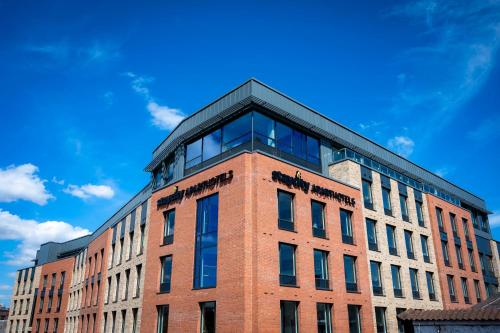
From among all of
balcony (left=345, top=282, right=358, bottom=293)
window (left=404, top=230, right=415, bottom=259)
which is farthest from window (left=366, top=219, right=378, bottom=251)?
window (left=404, top=230, right=415, bottom=259)

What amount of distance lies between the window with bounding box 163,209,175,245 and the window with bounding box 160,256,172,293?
1.19 m

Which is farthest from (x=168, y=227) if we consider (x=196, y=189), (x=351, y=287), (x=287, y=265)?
(x=351, y=287)

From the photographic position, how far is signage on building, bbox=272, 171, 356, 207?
2561 centimetres

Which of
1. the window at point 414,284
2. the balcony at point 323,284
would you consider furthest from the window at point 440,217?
the balcony at point 323,284

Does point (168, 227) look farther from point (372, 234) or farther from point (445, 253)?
point (445, 253)

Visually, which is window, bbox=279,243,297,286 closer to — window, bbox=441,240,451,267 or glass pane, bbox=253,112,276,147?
glass pane, bbox=253,112,276,147

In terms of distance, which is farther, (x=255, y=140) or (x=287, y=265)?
(x=255, y=140)

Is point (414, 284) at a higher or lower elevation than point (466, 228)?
lower

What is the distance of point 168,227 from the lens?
29516 millimetres

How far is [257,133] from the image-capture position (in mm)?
26719

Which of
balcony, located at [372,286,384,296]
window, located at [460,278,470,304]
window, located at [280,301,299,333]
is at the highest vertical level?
window, located at [460,278,470,304]

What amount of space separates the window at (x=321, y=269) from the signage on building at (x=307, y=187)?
159 inches

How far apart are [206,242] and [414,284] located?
62.9ft

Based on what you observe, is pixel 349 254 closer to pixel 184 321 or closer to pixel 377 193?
pixel 377 193
